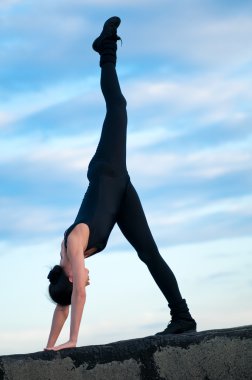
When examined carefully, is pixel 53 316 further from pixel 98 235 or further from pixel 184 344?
Answer: pixel 184 344

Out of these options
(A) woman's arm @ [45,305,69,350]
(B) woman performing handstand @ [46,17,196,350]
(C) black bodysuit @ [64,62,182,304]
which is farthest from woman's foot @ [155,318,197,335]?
(A) woman's arm @ [45,305,69,350]

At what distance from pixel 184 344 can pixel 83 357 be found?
26.8 inches

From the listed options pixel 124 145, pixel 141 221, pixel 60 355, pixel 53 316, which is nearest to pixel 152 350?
pixel 60 355

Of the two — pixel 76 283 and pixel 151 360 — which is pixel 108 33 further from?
pixel 151 360

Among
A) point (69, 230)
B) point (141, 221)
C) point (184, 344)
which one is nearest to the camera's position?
point (184, 344)

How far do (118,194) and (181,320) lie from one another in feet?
3.51

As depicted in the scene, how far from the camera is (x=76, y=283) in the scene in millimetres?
5301

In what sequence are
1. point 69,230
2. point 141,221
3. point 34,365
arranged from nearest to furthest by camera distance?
point 34,365
point 69,230
point 141,221

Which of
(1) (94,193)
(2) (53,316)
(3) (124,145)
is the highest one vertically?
(3) (124,145)

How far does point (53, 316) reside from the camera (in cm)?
571

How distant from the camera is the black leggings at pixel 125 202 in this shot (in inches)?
238

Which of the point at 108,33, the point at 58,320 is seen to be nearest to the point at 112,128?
the point at 108,33

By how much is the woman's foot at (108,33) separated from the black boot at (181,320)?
84.3 inches

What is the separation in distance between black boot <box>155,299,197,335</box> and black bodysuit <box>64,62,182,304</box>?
48 millimetres
